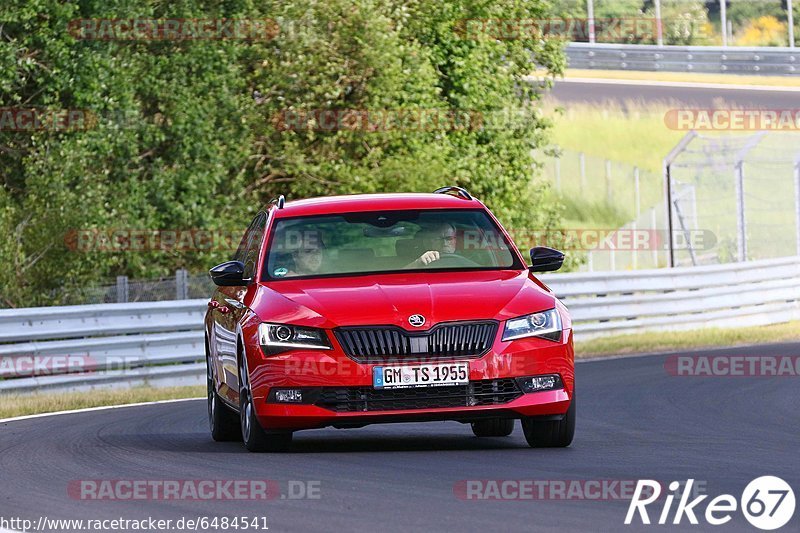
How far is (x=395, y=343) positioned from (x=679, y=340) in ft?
47.4

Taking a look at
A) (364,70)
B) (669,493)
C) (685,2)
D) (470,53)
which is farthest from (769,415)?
(685,2)

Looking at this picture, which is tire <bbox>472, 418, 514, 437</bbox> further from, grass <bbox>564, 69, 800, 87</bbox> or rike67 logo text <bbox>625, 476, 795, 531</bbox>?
grass <bbox>564, 69, 800, 87</bbox>

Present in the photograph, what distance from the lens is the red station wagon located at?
1014 cm

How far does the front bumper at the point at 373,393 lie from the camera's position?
1014 centimetres

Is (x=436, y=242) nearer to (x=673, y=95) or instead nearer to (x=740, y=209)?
(x=740, y=209)

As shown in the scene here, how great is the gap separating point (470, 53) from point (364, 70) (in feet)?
15.0

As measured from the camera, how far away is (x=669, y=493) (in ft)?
26.2

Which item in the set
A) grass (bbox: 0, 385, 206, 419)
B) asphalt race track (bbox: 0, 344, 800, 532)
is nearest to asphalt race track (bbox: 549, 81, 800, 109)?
grass (bbox: 0, 385, 206, 419)

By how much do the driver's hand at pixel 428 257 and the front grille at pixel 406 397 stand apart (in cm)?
132

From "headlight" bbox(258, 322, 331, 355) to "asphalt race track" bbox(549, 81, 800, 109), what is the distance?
154 ft

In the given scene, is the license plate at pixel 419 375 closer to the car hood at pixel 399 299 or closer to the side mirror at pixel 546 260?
the car hood at pixel 399 299

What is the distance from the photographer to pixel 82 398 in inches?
705

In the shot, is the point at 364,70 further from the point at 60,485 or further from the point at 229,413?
the point at 60,485

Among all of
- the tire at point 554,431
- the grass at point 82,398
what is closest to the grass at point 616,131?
the grass at point 82,398
